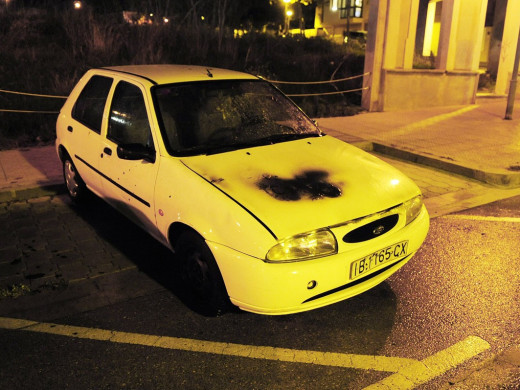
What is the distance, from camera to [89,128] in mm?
4672

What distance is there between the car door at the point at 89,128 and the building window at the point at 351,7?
1497 inches

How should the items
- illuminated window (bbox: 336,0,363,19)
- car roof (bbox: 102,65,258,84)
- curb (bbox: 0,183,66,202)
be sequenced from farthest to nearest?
illuminated window (bbox: 336,0,363,19) → curb (bbox: 0,183,66,202) → car roof (bbox: 102,65,258,84)

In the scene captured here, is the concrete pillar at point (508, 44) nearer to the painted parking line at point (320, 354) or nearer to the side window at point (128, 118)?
the side window at point (128, 118)

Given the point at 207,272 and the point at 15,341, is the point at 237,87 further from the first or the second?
the point at 15,341

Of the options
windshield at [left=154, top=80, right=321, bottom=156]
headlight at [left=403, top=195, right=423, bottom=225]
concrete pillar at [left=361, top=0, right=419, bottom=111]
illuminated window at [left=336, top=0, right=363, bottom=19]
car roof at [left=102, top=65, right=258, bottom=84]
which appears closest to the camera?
headlight at [left=403, top=195, right=423, bottom=225]

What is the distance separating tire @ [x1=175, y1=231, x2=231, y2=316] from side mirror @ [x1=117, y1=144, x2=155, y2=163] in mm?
705

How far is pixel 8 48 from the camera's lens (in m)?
11.4

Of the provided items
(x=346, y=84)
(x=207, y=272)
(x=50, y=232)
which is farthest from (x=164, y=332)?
(x=346, y=84)

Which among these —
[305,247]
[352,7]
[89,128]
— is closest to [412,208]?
[305,247]

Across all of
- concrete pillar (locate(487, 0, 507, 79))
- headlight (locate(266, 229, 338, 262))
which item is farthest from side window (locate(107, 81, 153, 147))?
concrete pillar (locate(487, 0, 507, 79))

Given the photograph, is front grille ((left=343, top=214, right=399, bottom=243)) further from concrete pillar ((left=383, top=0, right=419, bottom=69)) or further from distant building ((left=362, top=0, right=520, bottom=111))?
concrete pillar ((left=383, top=0, right=419, bottom=69))

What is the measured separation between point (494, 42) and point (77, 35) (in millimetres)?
15384

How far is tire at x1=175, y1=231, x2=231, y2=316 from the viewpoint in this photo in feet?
10.2

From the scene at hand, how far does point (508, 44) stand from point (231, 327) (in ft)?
51.6
